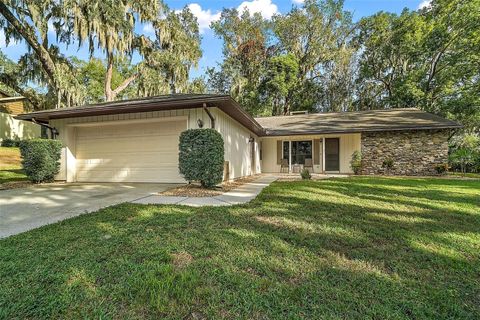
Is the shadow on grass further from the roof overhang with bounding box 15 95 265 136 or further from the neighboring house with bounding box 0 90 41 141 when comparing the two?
the neighboring house with bounding box 0 90 41 141

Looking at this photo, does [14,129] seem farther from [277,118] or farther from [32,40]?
[277,118]

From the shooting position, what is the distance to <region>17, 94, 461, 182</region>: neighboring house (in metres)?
7.50

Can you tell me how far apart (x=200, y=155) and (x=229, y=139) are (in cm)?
253

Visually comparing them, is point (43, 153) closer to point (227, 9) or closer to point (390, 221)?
point (390, 221)

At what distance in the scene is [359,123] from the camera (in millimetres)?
12633

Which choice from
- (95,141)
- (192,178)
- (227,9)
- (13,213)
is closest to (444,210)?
(192,178)

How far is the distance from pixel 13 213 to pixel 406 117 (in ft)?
49.3

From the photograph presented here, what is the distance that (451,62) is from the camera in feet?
55.0

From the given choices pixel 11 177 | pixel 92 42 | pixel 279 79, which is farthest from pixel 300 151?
pixel 11 177

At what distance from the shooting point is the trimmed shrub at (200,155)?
611cm

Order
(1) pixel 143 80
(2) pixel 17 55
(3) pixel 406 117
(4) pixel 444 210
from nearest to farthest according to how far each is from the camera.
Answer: (4) pixel 444 210, (3) pixel 406 117, (2) pixel 17 55, (1) pixel 143 80

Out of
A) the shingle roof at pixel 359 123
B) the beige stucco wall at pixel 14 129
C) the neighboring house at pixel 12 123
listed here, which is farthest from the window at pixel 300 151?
the neighboring house at pixel 12 123

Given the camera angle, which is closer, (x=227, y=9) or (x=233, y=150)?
(x=233, y=150)

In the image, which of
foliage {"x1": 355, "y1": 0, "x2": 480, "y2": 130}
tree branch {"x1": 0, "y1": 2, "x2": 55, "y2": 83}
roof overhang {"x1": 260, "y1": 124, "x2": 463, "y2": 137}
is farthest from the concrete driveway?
foliage {"x1": 355, "y1": 0, "x2": 480, "y2": 130}
